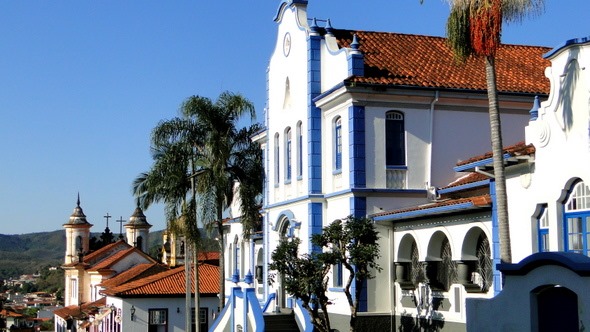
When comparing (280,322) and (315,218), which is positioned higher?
(315,218)

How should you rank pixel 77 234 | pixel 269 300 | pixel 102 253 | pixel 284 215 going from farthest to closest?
pixel 77 234, pixel 102 253, pixel 269 300, pixel 284 215

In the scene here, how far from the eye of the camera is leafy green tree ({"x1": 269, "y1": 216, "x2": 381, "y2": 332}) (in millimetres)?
25250

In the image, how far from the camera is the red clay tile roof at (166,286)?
51031 mm

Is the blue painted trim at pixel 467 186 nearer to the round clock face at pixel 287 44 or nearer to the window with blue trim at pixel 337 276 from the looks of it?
the window with blue trim at pixel 337 276

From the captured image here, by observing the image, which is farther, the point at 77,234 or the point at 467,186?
the point at 77,234

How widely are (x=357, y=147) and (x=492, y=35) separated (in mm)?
9517

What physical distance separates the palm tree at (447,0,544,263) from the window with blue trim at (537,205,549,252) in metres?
1.50

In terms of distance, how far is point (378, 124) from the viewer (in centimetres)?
2983

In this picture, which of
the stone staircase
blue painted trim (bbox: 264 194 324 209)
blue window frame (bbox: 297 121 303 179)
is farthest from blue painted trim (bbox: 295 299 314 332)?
blue window frame (bbox: 297 121 303 179)

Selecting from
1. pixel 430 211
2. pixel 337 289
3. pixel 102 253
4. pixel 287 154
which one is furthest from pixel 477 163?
pixel 102 253

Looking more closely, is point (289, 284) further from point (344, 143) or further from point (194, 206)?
point (194, 206)

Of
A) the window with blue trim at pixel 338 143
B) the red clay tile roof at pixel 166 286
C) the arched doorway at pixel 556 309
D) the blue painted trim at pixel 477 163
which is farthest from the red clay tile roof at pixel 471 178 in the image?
the red clay tile roof at pixel 166 286

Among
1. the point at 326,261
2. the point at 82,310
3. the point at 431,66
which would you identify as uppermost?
the point at 431,66

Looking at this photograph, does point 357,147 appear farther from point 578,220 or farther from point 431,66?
point 578,220
